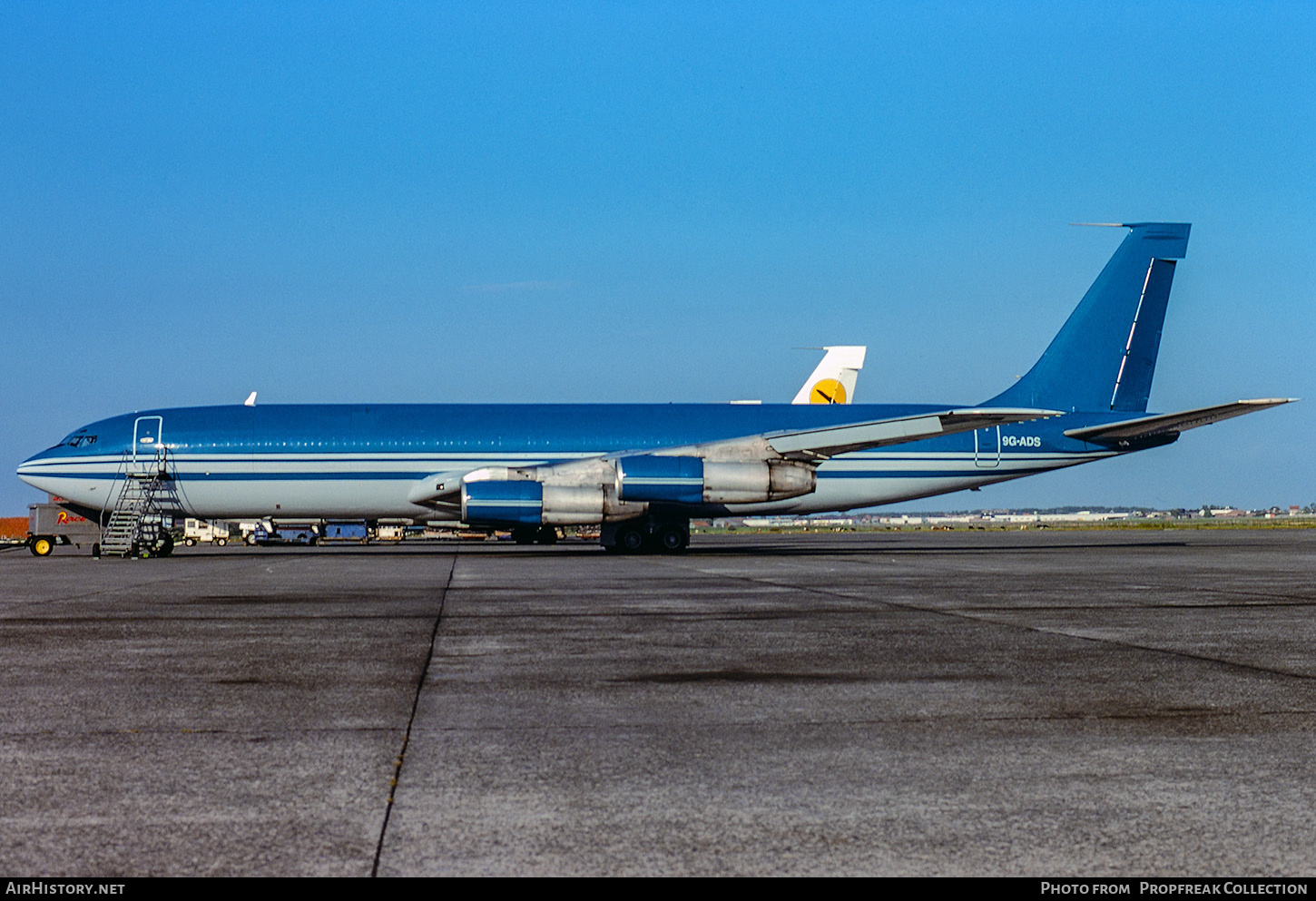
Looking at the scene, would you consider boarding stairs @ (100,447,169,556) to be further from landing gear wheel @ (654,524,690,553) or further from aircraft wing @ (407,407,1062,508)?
landing gear wheel @ (654,524,690,553)

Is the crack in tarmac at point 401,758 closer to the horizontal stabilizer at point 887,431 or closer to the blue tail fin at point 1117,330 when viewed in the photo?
the horizontal stabilizer at point 887,431

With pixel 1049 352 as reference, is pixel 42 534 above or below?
below

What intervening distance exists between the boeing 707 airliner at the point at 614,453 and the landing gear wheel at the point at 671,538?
2.0 inches

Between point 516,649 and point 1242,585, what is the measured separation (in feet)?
41.1

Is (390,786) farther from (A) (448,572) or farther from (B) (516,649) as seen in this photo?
(A) (448,572)

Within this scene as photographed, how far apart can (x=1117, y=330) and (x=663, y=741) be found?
113ft

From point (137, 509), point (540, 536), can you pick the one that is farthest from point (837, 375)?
point (137, 509)

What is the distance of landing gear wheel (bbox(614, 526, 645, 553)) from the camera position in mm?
33531

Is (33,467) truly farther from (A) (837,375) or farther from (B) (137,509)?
(A) (837,375)

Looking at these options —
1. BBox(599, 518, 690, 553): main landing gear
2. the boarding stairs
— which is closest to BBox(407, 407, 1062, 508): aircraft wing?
BBox(599, 518, 690, 553): main landing gear

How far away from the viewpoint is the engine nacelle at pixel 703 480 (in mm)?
31562

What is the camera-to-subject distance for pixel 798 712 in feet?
23.6

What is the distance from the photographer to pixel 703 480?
105 ft
